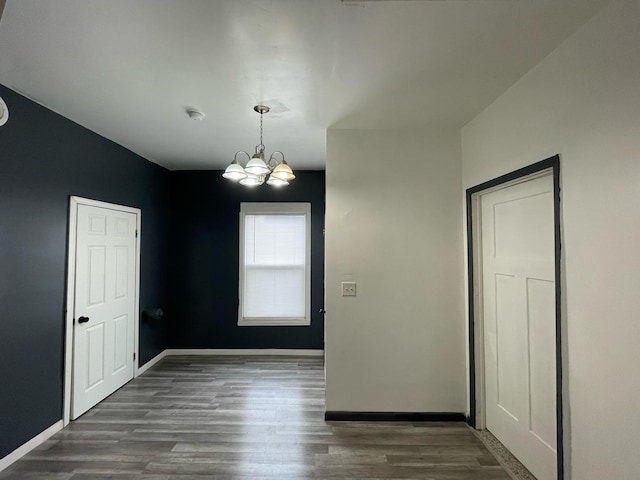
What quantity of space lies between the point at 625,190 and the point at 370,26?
1313 mm

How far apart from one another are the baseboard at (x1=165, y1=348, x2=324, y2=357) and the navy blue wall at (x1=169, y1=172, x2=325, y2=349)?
0.18 ft

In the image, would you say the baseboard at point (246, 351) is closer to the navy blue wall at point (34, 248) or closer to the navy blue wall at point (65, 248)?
the navy blue wall at point (65, 248)

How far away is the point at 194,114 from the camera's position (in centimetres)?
269

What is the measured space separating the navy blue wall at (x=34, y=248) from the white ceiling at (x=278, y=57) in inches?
10.1

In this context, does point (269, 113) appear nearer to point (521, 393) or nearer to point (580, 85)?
point (580, 85)

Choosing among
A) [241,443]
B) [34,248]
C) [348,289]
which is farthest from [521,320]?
[34,248]

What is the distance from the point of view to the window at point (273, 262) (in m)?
4.79

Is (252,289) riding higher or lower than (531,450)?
higher

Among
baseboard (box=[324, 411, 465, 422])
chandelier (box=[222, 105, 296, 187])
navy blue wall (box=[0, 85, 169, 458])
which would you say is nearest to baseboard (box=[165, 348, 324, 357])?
baseboard (box=[324, 411, 465, 422])

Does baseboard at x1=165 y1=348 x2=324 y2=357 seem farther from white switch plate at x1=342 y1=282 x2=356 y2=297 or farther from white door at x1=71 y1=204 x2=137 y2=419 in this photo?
white switch plate at x1=342 y1=282 x2=356 y2=297

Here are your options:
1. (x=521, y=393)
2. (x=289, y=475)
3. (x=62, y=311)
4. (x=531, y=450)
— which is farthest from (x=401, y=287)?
Result: (x=62, y=311)

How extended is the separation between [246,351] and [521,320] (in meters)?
3.60

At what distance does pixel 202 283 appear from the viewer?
15.8 ft

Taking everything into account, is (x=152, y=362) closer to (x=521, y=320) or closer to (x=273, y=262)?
(x=273, y=262)
